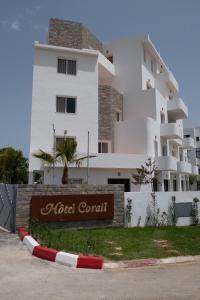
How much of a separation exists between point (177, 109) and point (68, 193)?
21.3m

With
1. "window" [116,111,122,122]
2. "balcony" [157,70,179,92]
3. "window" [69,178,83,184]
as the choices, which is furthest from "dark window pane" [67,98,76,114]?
"balcony" [157,70,179,92]

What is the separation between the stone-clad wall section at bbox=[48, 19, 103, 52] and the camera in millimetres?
24219

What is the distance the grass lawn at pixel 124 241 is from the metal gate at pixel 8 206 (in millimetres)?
1115

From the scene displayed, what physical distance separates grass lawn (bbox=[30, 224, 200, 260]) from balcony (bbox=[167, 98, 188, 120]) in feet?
64.8

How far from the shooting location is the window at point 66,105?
23000mm

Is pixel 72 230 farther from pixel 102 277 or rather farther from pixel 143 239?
pixel 102 277

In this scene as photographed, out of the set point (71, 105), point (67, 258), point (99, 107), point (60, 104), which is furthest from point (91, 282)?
point (99, 107)

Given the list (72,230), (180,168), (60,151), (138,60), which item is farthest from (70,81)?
(72,230)

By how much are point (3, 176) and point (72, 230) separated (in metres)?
24.6

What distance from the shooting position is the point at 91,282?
19.4 ft

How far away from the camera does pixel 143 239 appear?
33.6 feet

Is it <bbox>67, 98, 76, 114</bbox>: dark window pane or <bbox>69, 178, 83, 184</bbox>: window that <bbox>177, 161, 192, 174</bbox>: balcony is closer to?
<bbox>69, 178, 83, 184</bbox>: window

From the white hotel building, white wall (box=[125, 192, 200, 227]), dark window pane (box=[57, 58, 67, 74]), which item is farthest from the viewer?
dark window pane (box=[57, 58, 67, 74])

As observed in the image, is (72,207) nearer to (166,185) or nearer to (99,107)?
(99,107)
